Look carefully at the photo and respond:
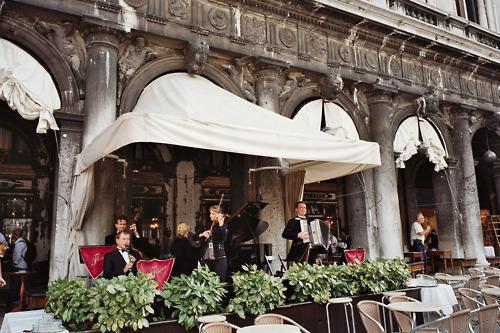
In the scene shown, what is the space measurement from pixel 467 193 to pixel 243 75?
8025 millimetres

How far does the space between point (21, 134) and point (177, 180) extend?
3.56m

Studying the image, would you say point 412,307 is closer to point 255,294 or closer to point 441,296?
point 441,296

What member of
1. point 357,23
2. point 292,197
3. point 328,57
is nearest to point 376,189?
point 292,197

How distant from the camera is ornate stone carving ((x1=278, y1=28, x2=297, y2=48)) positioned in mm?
9859

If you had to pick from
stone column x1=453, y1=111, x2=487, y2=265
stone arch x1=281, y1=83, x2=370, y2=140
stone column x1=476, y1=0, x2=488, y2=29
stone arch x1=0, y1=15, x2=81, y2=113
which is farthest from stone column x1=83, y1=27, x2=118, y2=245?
stone column x1=476, y1=0, x2=488, y2=29

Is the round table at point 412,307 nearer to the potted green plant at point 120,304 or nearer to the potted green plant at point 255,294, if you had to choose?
the potted green plant at point 255,294

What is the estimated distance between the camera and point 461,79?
44.4 feet

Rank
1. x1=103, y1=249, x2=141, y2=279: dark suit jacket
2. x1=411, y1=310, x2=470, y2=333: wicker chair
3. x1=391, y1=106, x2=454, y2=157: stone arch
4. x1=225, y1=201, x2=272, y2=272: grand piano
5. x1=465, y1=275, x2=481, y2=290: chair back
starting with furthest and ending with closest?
1. x1=391, y1=106, x2=454, y2=157: stone arch
2. x1=225, y1=201, x2=272, y2=272: grand piano
3. x1=465, y1=275, x2=481, y2=290: chair back
4. x1=103, y1=249, x2=141, y2=279: dark suit jacket
5. x1=411, y1=310, x2=470, y2=333: wicker chair

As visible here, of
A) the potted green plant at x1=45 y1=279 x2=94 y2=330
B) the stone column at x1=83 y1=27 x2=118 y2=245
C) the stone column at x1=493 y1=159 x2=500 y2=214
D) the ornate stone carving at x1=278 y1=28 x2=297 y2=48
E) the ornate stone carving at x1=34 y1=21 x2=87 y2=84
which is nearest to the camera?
the potted green plant at x1=45 y1=279 x2=94 y2=330

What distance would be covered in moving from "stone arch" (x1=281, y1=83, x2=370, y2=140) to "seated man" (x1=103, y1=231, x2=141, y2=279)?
17.7ft

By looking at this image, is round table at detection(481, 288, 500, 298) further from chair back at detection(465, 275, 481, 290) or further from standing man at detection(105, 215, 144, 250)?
standing man at detection(105, 215, 144, 250)

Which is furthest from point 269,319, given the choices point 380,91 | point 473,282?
point 380,91

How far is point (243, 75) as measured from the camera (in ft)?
31.1

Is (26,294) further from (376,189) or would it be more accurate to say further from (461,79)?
(461,79)
